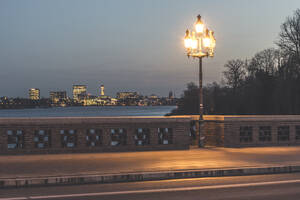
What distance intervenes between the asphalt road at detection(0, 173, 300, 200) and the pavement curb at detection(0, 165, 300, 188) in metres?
0.31

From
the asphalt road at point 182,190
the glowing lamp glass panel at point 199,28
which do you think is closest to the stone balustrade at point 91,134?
the glowing lamp glass panel at point 199,28

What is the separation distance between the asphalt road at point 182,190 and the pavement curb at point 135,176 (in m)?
0.31

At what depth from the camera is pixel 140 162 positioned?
38.2 feet

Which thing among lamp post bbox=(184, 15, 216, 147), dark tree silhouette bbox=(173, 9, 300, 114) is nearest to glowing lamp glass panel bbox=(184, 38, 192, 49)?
lamp post bbox=(184, 15, 216, 147)

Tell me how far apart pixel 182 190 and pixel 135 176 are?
160 centimetres

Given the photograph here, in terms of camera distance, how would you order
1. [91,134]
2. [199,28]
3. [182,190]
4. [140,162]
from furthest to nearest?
[199,28], [91,134], [140,162], [182,190]

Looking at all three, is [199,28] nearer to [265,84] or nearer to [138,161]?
[138,161]

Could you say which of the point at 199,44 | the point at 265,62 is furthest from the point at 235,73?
the point at 199,44

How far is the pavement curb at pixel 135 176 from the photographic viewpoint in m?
9.11

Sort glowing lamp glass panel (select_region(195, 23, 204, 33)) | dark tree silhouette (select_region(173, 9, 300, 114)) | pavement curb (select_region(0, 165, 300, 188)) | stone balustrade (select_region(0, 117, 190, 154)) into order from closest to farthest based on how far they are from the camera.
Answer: pavement curb (select_region(0, 165, 300, 188)), stone balustrade (select_region(0, 117, 190, 154)), glowing lamp glass panel (select_region(195, 23, 204, 33)), dark tree silhouette (select_region(173, 9, 300, 114))

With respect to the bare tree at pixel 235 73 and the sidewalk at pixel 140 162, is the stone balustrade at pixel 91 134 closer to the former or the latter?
the sidewalk at pixel 140 162

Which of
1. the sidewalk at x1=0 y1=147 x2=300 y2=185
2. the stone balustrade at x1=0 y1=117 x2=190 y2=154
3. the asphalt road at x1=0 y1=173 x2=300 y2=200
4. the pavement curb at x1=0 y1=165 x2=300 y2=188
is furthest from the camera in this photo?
the stone balustrade at x1=0 y1=117 x2=190 y2=154

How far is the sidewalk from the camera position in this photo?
33.2 ft

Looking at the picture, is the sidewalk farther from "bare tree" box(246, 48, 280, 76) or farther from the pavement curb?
"bare tree" box(246, 48, 280, 76)
